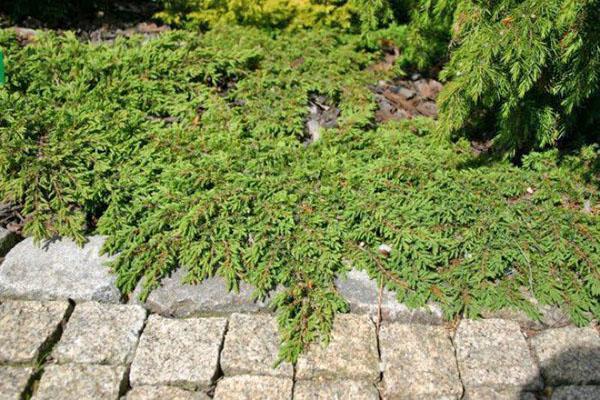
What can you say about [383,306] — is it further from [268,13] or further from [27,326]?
[268,13]

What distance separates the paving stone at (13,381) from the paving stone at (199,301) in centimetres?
64

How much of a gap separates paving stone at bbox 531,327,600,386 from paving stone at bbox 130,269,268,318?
1434 mm

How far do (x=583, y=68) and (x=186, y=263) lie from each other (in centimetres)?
247

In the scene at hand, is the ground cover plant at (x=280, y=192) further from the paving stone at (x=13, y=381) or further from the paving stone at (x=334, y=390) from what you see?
the paving stone at (x=13, y=381)

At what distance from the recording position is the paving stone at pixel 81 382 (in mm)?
2568

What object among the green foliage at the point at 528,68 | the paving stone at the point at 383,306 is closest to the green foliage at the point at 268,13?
the green foliage at the point at 528,68

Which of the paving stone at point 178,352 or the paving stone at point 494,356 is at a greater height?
the paving stone at point 494,356

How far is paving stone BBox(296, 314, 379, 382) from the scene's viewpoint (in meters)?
2.70

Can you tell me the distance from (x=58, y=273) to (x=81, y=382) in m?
0.72

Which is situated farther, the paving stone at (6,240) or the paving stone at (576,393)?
the paving stone at (6,240)

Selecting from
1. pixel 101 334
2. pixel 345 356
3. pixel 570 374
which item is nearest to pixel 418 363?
pixel 345 356

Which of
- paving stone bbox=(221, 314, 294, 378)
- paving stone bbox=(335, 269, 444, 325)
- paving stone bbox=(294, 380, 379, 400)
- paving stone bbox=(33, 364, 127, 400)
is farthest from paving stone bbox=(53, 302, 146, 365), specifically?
paving stone bbox=(335, 269, 444, 325)

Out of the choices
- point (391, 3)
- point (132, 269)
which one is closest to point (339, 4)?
point (391, 3)

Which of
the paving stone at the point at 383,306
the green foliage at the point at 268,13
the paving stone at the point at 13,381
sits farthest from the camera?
the green foliage at the point at 268,13
